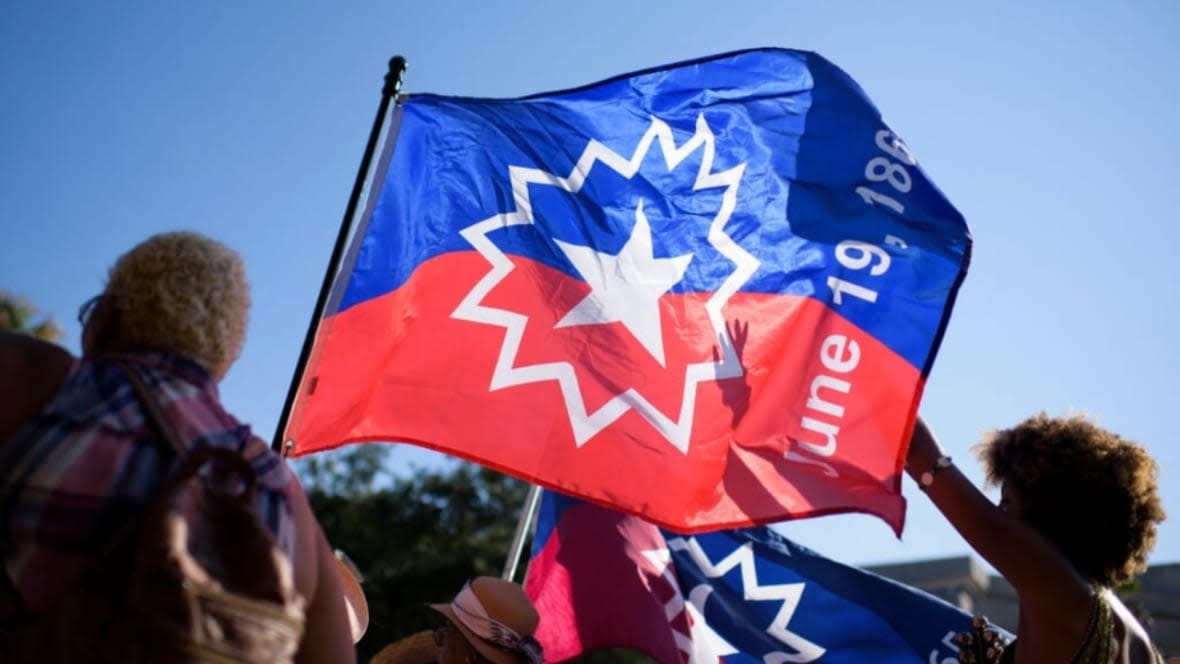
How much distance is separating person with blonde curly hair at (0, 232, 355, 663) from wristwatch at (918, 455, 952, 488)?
1960mm

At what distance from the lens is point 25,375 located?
2.21 metres

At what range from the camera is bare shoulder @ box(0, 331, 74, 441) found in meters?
2.18

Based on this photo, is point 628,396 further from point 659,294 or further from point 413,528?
A: point 413,528

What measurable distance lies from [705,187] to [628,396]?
1000mm

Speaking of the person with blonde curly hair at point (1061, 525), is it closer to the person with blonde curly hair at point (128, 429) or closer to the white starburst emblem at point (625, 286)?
the white starburst emblem at point (625, 286)

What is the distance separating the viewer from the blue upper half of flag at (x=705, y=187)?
15.5 ft

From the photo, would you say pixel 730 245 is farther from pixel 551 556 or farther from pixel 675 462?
pixel 551 556

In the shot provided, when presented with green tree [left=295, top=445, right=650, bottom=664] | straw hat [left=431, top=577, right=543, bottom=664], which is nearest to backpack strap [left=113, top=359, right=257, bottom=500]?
straw hat [left=431, top=577, right=543, bottom=664]

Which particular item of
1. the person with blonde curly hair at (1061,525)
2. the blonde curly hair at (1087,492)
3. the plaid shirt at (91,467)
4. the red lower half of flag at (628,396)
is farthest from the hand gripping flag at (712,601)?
the plaid shirt at (91,467)

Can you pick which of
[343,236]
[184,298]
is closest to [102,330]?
[184,298]

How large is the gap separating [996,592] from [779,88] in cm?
1992

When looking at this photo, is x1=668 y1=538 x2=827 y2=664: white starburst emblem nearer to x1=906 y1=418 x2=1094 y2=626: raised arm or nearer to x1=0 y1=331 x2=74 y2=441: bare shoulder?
x1=906 y1=418 x2=1094 y2=626: raised arm

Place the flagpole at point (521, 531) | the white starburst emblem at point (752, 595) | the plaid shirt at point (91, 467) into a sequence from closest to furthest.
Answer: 1. the plaid shirt at point (91, 467)
2. the flagpole at point (521, 531)
3. the white starburst emblem at point (752, 595)

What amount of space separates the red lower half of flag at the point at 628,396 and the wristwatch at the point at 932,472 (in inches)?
12.0
